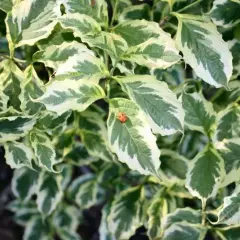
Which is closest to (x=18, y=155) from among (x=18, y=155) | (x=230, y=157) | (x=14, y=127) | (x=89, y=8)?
(x=18, y=155)

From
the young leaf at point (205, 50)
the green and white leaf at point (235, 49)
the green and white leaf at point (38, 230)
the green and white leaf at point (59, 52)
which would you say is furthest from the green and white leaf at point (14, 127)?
the green and white leaf at point (38, 230)

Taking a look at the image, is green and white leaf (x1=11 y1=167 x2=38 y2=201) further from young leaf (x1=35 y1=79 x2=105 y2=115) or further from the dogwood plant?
young leaf (x1=35 y1=79 x2=105 y2=115)

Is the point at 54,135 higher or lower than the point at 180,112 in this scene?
lower

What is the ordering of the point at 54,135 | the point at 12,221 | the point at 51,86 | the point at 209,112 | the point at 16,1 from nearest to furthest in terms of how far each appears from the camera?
the point at 51,86, the point at 16,1, the point at 209,112, the point at 54,135, the point at 12,221

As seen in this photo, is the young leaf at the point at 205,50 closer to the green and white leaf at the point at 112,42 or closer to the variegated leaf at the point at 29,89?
the green and white leaf at the point at 112,42

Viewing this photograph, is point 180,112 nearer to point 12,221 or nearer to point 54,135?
point 54,135

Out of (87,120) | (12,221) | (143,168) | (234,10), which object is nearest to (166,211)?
(87,120)

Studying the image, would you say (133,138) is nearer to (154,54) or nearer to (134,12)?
(154,54)
